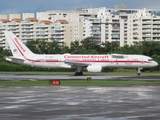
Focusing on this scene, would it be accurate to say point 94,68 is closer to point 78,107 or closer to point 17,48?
point 17,48

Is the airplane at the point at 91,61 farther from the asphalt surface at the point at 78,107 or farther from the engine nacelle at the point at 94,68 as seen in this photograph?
the asphalt surface at the point at 78,107

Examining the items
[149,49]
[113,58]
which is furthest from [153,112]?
[149,49]

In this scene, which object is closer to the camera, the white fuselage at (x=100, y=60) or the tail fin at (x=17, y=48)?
the white fuselage at (x=100, y=60)

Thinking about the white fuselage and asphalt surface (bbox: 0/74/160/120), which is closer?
asphalt surface (bbox: 0/74/160/120)

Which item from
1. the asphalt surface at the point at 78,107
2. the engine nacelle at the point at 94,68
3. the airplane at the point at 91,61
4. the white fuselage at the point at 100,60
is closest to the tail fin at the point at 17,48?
the airplane at the point at 91,61

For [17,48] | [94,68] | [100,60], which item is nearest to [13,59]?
[17,48]

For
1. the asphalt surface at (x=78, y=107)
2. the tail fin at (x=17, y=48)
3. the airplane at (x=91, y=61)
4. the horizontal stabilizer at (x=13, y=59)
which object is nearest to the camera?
the asphalt surface at (x=78, y=107)

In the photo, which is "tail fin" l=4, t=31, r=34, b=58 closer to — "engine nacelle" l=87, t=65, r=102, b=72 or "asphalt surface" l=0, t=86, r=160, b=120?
"engine nacelle" l=87, t=65, r=102, b=72

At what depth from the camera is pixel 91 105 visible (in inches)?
1148

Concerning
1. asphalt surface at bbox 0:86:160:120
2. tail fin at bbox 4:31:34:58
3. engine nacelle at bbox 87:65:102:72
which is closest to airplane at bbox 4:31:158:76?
engine nacelle at bbox 87:65:102:72

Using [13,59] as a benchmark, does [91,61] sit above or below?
below

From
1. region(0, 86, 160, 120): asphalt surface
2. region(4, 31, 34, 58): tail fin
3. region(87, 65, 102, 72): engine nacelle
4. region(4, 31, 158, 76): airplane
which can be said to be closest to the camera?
region(0, 86, 160, 120): asphalt surface

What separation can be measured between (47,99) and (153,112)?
9160 millimetres

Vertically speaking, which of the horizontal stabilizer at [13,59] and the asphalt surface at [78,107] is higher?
the horizontal stabilizer at [13,59]
